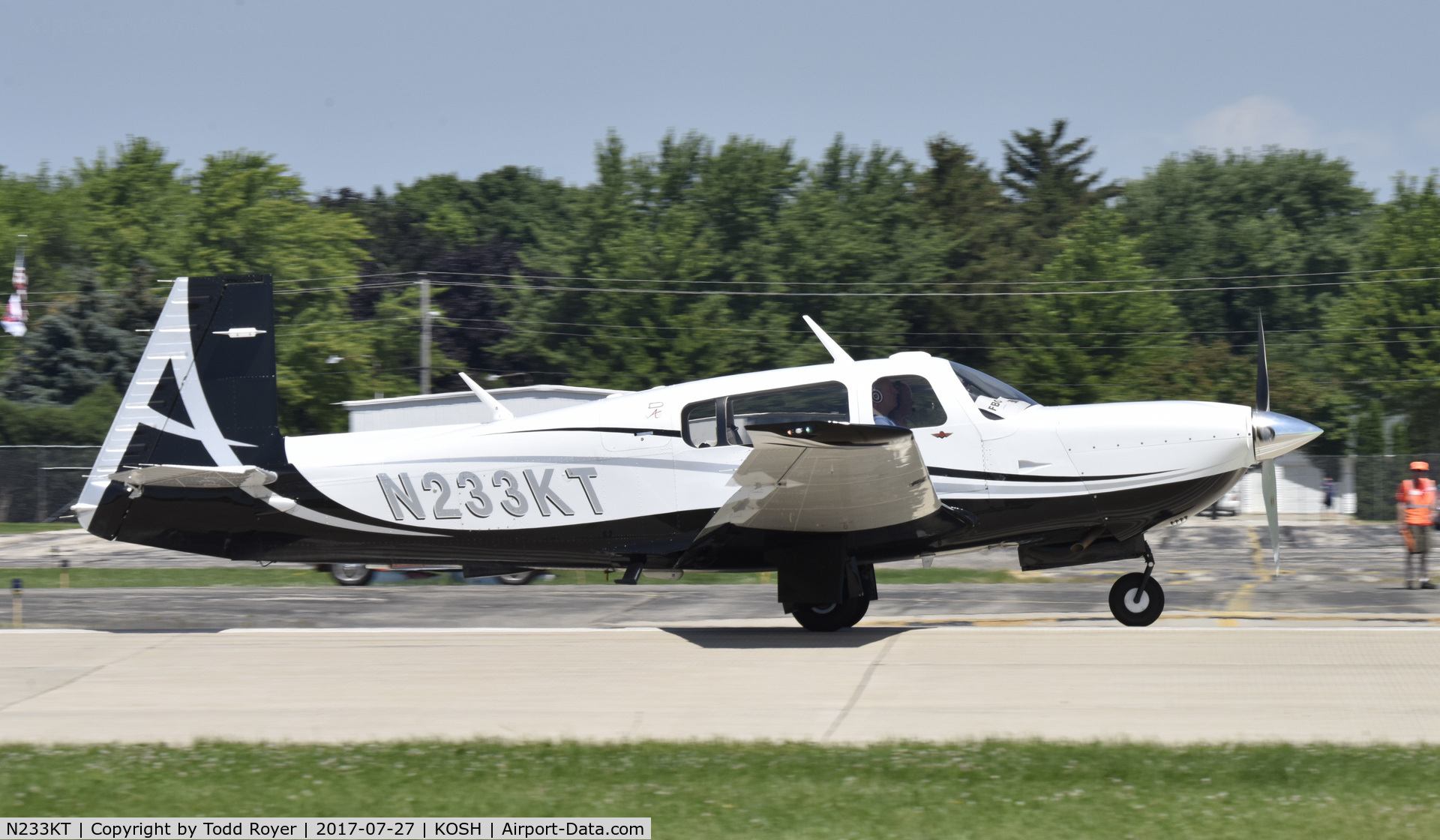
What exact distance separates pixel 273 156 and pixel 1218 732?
5656cm

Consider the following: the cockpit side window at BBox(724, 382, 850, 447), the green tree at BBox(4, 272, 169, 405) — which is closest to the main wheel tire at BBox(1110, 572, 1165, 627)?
the cockpit side window at BBox(724, 382, 850, 447)

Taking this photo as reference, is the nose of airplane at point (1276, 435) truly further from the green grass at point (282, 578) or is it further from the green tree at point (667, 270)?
the green tree at point (667, 270)

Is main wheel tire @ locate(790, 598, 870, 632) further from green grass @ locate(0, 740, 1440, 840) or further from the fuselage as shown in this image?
green grass @ locate(0, 740, 1440, 840)

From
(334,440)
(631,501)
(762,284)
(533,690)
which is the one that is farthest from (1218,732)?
(762,284)

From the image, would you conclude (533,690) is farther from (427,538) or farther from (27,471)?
(27,471)

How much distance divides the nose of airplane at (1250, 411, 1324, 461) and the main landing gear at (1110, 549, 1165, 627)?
4.58 feet

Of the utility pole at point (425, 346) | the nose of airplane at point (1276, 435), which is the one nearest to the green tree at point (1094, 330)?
the utility pole at point (425, 346)

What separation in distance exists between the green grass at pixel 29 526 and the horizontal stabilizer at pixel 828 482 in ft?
93.9

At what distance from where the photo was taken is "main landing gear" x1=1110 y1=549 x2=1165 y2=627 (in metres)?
11.6

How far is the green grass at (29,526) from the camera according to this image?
113ft

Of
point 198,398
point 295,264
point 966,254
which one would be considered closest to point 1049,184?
point 966,254

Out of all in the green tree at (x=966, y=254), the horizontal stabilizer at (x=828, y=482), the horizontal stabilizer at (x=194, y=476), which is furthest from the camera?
the green tree at (x=966, y=254)

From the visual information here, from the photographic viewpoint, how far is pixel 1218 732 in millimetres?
7559

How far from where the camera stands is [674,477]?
11336 mm
